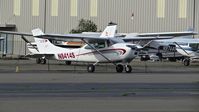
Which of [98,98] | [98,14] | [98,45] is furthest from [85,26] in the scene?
[98,98]

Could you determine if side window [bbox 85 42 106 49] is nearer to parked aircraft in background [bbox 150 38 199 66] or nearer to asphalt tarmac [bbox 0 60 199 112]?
parked aircraft in background [bbox 150 38 199 66]

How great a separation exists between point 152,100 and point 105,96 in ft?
5.62

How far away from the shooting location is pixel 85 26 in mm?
70125

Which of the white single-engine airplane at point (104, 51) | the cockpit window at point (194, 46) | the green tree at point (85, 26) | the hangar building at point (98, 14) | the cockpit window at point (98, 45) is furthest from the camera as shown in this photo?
the hangar building at point (98, 14)

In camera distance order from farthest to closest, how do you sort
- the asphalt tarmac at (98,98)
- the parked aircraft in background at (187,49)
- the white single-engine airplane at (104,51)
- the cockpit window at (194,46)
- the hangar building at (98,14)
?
the hangar building at (98,14)
the cockpit window at (194,46)
the parked aircraft in background at (187,49)
the white single-engine airplane at (104,51)
the asphalt tarmac at (98,98)

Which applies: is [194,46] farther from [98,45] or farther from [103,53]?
[103,53]

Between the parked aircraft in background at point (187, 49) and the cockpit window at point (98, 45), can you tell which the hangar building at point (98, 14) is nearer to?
the parked aircraft in background at point (187, 49)

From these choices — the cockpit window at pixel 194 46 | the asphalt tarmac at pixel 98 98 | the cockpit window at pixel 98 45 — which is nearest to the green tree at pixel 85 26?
the cockpit window at pixel 194 46

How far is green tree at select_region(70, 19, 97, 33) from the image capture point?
70.2 meters

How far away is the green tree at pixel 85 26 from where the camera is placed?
70188mm

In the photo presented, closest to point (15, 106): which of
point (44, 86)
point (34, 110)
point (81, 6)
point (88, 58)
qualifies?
point (34, 110)

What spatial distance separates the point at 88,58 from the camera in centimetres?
3462

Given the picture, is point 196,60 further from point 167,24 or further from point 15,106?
point 15,106

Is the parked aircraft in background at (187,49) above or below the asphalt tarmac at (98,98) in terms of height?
above
